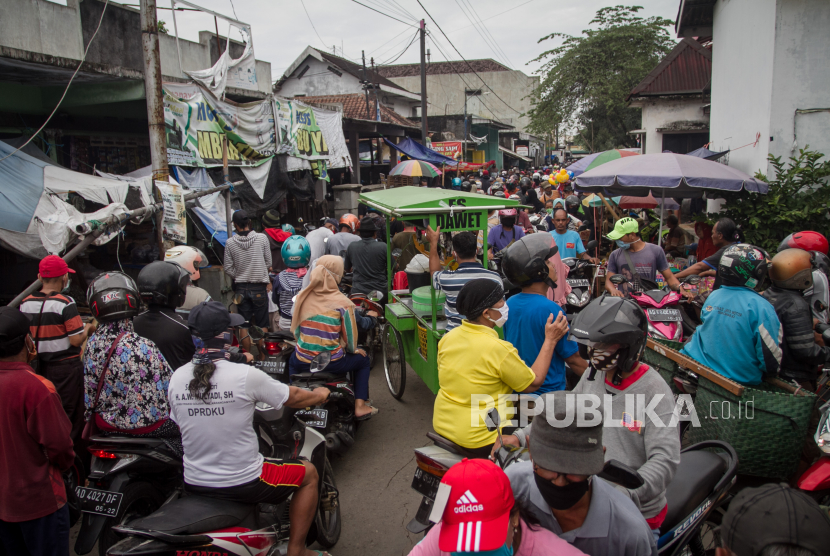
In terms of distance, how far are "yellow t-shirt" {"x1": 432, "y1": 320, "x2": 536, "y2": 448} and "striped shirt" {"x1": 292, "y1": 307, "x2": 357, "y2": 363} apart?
1.77 m

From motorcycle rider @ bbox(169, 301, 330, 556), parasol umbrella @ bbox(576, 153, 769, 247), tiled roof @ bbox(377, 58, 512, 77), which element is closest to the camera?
motorcycle rider @ bbox(169, 301, 330, 556)

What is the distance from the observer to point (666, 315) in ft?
17.5

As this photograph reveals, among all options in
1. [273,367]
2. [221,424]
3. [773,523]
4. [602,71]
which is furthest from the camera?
[602,71]

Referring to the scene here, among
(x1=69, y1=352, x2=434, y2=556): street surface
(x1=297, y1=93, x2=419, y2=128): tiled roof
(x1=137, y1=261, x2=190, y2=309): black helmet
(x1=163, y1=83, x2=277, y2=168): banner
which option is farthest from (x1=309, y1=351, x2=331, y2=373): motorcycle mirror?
(x1=297, y1=93, x2=419, y2=128): tiled roof

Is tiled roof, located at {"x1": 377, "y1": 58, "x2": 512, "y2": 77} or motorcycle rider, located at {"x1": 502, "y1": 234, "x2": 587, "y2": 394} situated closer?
motorcycle rider, located at {"x1": 502, "y1": 234, "x2": 587, "y2": 394}

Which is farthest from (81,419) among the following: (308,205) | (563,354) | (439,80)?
(439,80)

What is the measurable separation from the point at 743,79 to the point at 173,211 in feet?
32.4

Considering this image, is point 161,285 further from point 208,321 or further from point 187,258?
point 187,258

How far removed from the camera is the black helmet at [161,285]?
362 cm

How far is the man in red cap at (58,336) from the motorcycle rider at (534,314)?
340 cm

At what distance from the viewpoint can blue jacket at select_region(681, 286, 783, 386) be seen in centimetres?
336

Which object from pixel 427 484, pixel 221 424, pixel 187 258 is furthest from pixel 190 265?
pixel 427 484

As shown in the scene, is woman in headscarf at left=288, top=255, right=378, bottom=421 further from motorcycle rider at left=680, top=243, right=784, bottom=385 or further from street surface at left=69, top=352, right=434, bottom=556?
motorcycle rider at left=680, top=243, right=784, bottom=385

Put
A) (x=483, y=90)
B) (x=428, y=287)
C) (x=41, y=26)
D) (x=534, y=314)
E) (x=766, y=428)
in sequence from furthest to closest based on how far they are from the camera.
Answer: (x=483, y=90) → (x=41, y=26) → (x=428, y=287) → (x=534, y=314) → (x=766, y=428)
